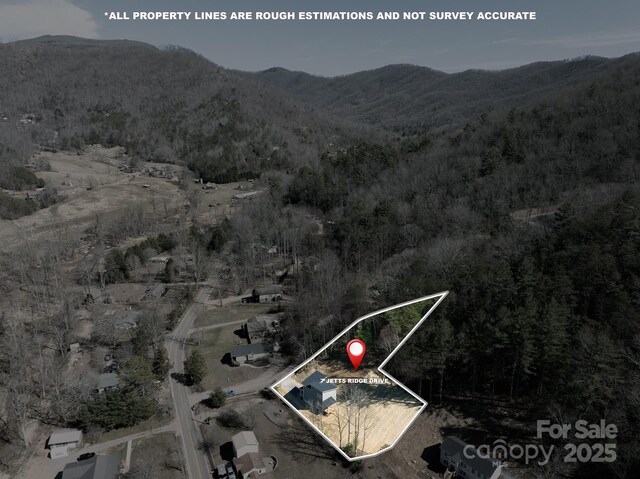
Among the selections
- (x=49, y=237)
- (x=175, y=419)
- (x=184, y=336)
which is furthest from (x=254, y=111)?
(x=175, y=419)

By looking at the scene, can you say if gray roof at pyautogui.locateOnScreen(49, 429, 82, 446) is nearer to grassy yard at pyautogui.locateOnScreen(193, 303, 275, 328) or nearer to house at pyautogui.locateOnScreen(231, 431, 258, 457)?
house at pyautogui.locateOnScreen(231, 431, 258, 457)

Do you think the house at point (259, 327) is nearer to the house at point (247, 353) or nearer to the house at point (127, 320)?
the house at point (247, 353)

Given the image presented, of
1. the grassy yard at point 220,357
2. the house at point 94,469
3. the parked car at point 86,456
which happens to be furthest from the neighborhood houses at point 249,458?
the parked car at point 86,456

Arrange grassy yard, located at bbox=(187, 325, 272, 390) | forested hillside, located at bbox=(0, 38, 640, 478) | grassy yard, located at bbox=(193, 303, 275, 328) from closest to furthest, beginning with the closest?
forested hillside, located at bbox=(0, 38, 640, 478), grassy yard, located at bbox=(187, 325, 272, 390), grassy yard, located at bbox=(193, 303, 275, 328)

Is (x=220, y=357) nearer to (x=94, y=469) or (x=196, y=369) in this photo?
(x=196, y=369)

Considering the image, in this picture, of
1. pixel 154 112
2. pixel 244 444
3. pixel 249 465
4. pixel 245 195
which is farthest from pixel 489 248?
pixel 154 112

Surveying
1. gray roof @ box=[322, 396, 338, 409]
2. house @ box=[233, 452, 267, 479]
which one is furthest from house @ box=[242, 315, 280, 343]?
gray roof @ box=[322, 396, 338, 409]
